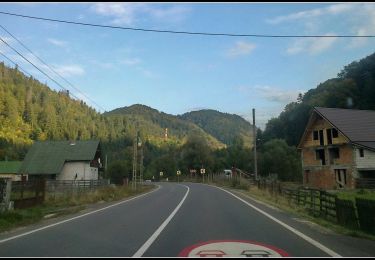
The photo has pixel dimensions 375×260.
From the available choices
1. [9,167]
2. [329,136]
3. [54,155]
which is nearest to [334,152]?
[329,136]

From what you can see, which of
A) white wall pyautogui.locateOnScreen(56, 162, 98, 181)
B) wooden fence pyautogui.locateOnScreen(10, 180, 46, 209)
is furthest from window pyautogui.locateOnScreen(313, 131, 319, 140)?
wooden fence pyautogui.locateOnScreen(10, 180, 46, 209)

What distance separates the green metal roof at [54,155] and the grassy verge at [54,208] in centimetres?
2828

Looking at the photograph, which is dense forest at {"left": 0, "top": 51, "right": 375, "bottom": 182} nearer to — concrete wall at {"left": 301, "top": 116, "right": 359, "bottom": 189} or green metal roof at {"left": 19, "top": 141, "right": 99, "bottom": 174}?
green metal roof at {"left": 19, "top": 141, "right": 99, "bottom": 174}

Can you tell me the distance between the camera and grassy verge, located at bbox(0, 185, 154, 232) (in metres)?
17.3

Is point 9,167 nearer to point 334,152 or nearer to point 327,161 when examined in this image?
point 327,161

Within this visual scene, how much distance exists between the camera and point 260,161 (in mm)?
104750

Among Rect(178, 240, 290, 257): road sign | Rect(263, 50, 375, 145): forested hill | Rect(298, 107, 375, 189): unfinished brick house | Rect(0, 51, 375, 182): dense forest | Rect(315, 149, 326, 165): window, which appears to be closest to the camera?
Rect(178, 240, 290, 257): road sign

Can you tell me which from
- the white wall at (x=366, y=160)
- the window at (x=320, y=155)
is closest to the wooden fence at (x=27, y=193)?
the white wall at (x=366, y=160)

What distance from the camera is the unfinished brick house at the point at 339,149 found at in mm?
51094

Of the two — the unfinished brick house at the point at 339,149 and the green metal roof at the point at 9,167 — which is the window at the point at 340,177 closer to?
the unfinished brick house at the point at 339,149

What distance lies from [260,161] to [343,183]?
51.0m

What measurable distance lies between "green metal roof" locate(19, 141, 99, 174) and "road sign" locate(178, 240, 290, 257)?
5651cm

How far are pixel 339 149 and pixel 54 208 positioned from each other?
3888 centimetres

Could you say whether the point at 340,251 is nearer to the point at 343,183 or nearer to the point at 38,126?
the point at 343,183
